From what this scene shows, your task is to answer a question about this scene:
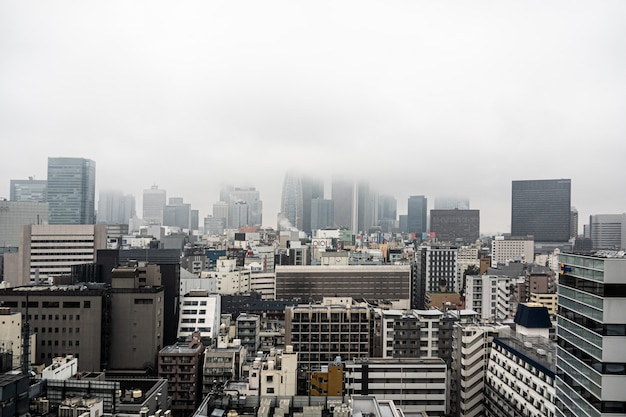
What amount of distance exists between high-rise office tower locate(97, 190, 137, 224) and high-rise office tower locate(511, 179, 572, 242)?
96974mm

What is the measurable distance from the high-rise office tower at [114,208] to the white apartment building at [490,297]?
100 m

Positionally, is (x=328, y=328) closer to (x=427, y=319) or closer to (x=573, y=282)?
(x=427, y=319)

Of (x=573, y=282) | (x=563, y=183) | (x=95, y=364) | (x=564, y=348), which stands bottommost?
(x=95, y=364)

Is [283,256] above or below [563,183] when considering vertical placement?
below

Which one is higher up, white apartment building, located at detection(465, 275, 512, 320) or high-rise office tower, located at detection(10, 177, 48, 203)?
high-rise office tower, located at detection(10, 177, 48, 203)

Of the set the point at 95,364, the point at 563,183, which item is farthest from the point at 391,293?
the point at 563,183

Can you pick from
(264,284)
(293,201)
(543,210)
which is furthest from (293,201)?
(264,284)

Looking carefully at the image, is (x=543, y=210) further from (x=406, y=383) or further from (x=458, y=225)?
(x=406, y=383)

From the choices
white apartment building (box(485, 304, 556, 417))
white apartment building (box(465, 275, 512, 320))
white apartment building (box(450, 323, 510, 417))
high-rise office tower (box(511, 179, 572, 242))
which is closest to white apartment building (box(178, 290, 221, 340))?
white apartment building (box(450, 323, 510, 417))

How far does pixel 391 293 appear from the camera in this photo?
174 feet

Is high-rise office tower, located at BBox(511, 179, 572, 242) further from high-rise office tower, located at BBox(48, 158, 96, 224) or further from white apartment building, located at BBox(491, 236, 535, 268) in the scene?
high-rise office tower, located at BBox(48, 158, 96, 224)

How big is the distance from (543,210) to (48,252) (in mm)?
107254

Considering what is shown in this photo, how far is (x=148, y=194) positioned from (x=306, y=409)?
146681 mm

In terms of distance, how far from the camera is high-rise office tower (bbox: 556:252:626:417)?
12.6 m
